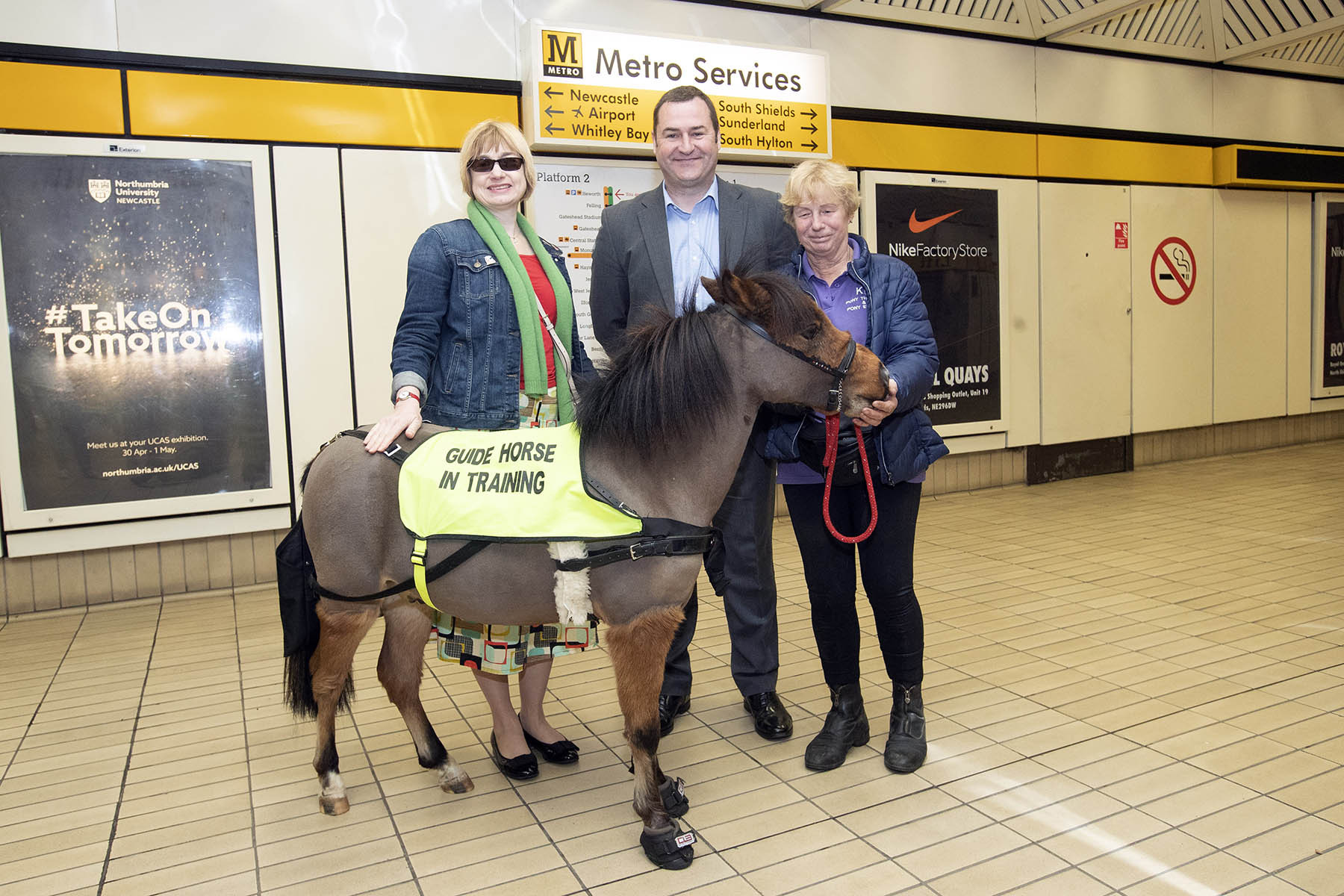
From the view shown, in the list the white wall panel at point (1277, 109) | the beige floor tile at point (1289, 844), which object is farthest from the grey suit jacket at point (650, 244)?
the white wall panel at point (1277, 109)

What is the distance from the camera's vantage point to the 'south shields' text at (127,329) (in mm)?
4668

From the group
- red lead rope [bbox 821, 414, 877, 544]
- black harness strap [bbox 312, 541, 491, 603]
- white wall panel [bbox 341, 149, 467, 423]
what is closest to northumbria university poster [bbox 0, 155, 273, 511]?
white wall panel [bbox 341, 149, 467, 423]

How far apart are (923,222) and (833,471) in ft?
15.9

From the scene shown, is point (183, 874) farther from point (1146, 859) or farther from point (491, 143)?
point (1146, 859)

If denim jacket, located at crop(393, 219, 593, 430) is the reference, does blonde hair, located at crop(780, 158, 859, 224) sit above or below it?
above

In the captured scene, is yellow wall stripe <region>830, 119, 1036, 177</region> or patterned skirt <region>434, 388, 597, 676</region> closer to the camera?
patterned skirt <region>434, 388, 597, 676</region>

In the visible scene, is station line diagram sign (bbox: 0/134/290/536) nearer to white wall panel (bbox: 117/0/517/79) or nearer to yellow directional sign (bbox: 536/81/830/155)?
white wall panel (bbox: 117/0/517/79)

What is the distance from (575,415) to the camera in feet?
7.60

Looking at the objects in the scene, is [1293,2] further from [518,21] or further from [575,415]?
[575,415]

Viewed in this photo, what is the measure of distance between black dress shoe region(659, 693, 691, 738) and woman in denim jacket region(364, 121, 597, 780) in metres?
0.43

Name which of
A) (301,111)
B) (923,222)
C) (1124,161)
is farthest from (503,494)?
(1124,161)

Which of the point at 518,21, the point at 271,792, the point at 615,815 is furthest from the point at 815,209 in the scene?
the point at 518,21

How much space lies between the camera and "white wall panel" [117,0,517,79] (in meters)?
4.79

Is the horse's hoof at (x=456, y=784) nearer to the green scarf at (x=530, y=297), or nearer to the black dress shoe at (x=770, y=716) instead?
the black dress shoe at (x=770, y=716)
